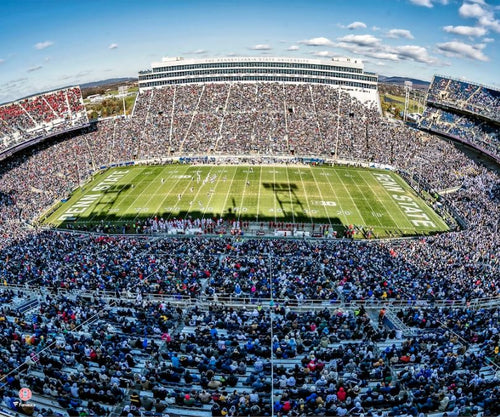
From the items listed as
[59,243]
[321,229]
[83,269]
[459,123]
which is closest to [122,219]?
[59,243]

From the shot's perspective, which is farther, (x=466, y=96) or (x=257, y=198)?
(x=466, y=96)

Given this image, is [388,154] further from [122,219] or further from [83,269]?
[83,269]

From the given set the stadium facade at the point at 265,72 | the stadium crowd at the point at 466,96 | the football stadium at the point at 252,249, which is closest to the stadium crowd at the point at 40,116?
the football stadium at the point at 252,249

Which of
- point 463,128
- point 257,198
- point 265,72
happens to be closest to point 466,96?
point 463,128

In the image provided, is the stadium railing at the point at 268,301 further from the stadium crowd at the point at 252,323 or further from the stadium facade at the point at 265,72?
the stadium facade at the point at 265,72

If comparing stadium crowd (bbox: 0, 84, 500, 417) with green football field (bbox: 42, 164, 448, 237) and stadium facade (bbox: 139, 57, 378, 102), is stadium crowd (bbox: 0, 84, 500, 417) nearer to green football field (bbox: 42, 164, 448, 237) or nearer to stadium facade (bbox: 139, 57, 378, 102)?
green football field (bbox: 42, 164, 448, 237)

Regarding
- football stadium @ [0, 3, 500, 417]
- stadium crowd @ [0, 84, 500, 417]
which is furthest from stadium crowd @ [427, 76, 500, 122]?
stadium crowd @ [0, 84, 500, 417]

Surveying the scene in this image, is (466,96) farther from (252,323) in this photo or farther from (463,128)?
(252,323)
